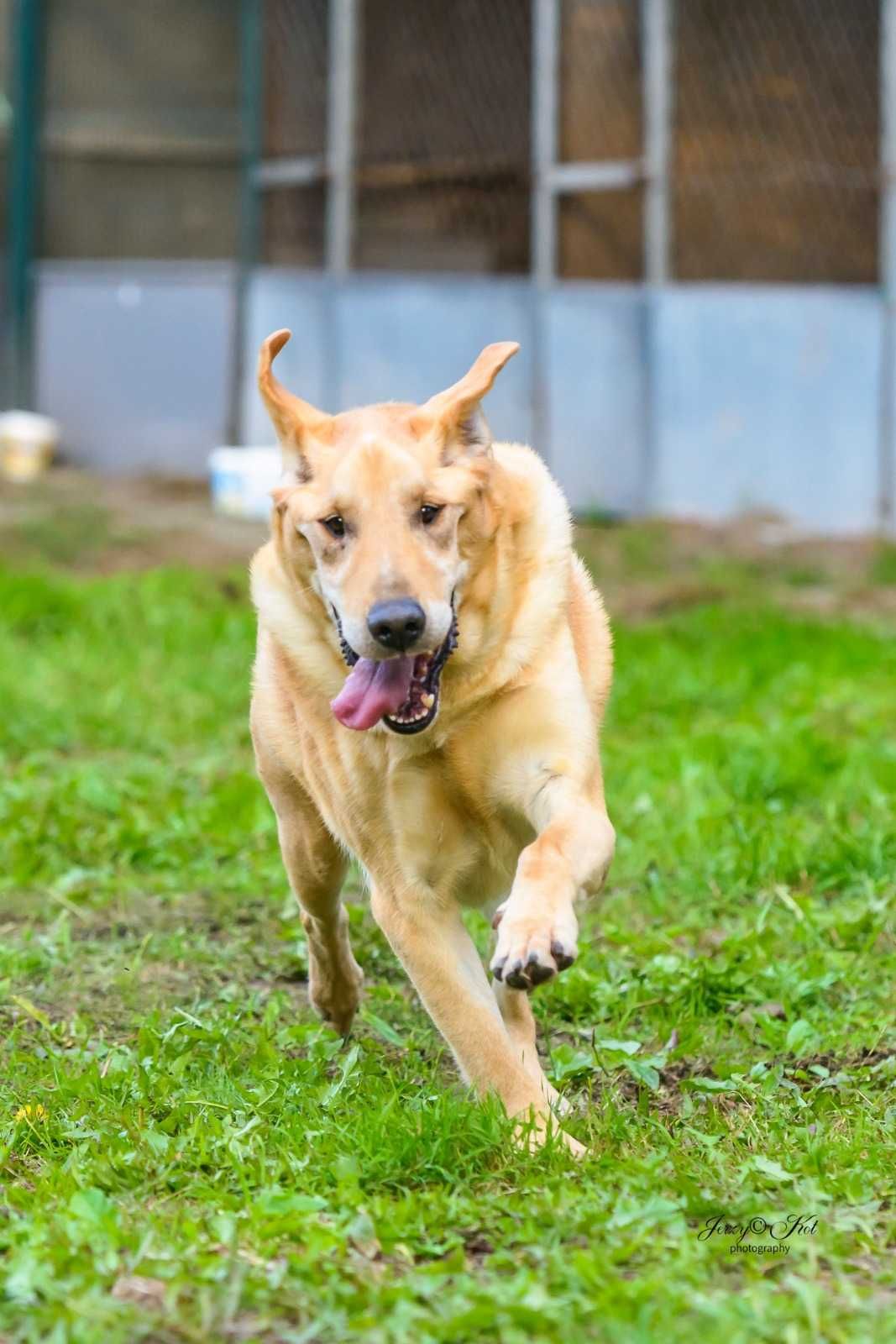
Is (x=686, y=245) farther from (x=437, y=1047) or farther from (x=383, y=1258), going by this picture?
(x=383, y=1258)

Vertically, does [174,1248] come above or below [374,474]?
below

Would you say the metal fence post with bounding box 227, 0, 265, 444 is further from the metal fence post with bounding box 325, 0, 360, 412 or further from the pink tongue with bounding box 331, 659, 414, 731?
the pink tongue with bounding box 331, 659, 414, 731

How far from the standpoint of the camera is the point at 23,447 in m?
12.0

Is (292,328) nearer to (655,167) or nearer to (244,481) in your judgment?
(244,481)

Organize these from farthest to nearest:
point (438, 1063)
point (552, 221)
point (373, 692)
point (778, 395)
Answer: point (552, 221) → point (778, 395) → point (438, 1063) → point (373, 692)

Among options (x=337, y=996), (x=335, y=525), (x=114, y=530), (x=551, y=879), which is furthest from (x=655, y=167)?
(x=551, y=879)

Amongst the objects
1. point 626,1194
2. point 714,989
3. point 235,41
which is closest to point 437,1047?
point 714,989

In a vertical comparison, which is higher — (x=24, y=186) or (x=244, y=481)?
(x=24, y=186)

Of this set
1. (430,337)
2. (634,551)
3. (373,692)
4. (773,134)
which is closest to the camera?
(373,692)

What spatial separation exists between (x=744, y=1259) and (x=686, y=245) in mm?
8527

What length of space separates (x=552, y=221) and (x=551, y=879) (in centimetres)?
791

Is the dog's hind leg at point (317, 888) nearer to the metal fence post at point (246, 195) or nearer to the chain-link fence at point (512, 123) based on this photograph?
the chain-link fence at point (512, 123)

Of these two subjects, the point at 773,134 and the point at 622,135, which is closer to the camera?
the point at 773,134

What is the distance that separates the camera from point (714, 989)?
4668 millimetres
